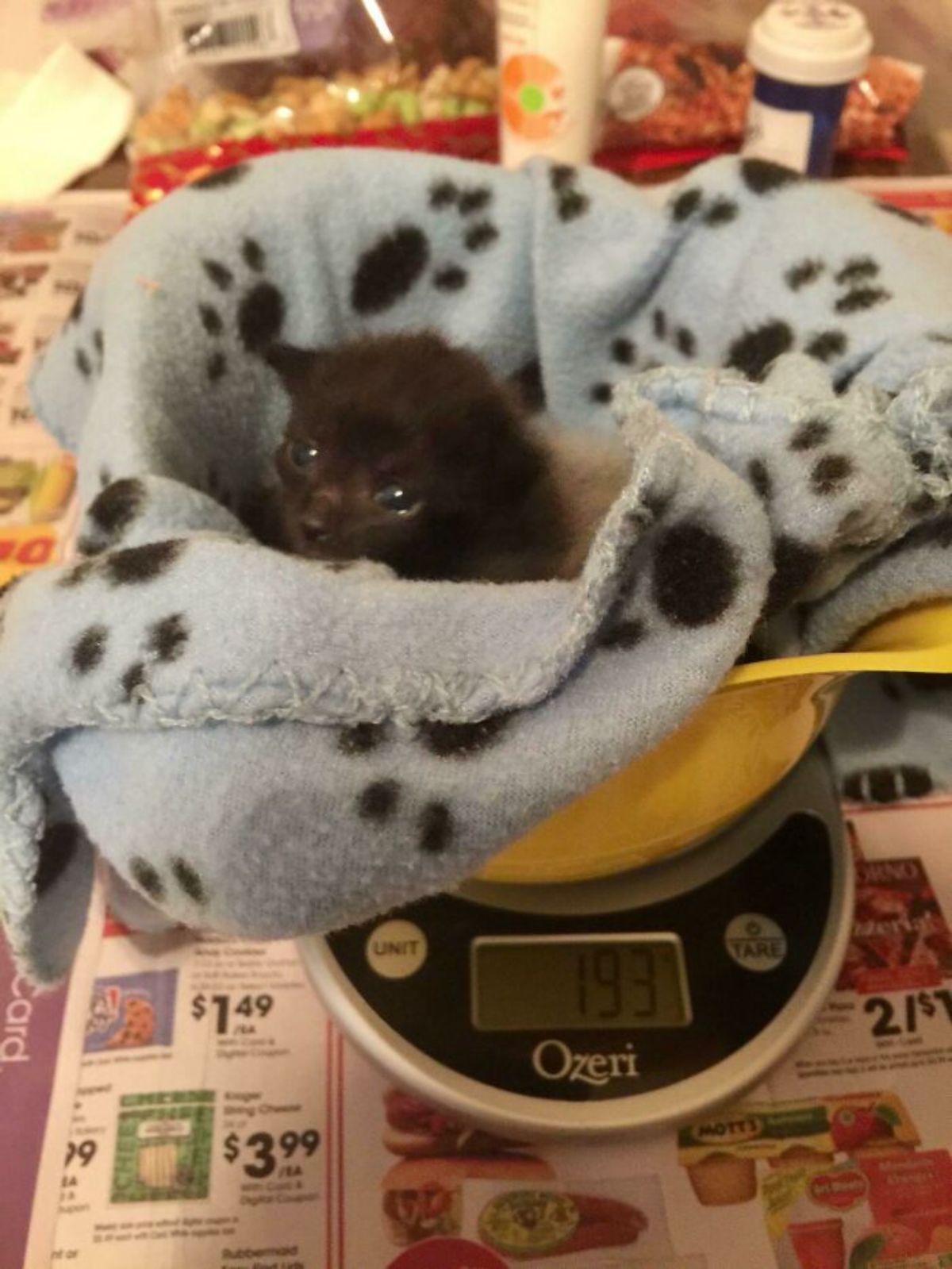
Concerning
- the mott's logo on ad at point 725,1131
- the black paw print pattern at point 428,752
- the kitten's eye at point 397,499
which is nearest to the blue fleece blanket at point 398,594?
the black paw print pattern at point 428,752

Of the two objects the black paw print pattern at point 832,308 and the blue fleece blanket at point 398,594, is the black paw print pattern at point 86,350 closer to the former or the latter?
the blue fleece blanket at point 398,594

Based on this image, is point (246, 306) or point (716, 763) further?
point (246, 306)

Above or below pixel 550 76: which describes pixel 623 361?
below

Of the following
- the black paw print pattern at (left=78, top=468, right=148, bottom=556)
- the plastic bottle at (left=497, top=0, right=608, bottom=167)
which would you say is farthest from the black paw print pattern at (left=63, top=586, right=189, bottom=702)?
the plastic bottle at (left=497, top=0, right=608, bottom=167)

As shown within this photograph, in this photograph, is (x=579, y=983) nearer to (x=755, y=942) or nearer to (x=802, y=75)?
(x=755, y=942)

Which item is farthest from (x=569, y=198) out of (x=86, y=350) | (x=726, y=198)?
(x=86, y=350)

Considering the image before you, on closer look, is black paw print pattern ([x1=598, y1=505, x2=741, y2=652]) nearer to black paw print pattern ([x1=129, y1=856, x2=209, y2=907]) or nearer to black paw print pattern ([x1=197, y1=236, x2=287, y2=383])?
black paw print pattern ([x1=129, y1=856, x2=209, y2=907])
